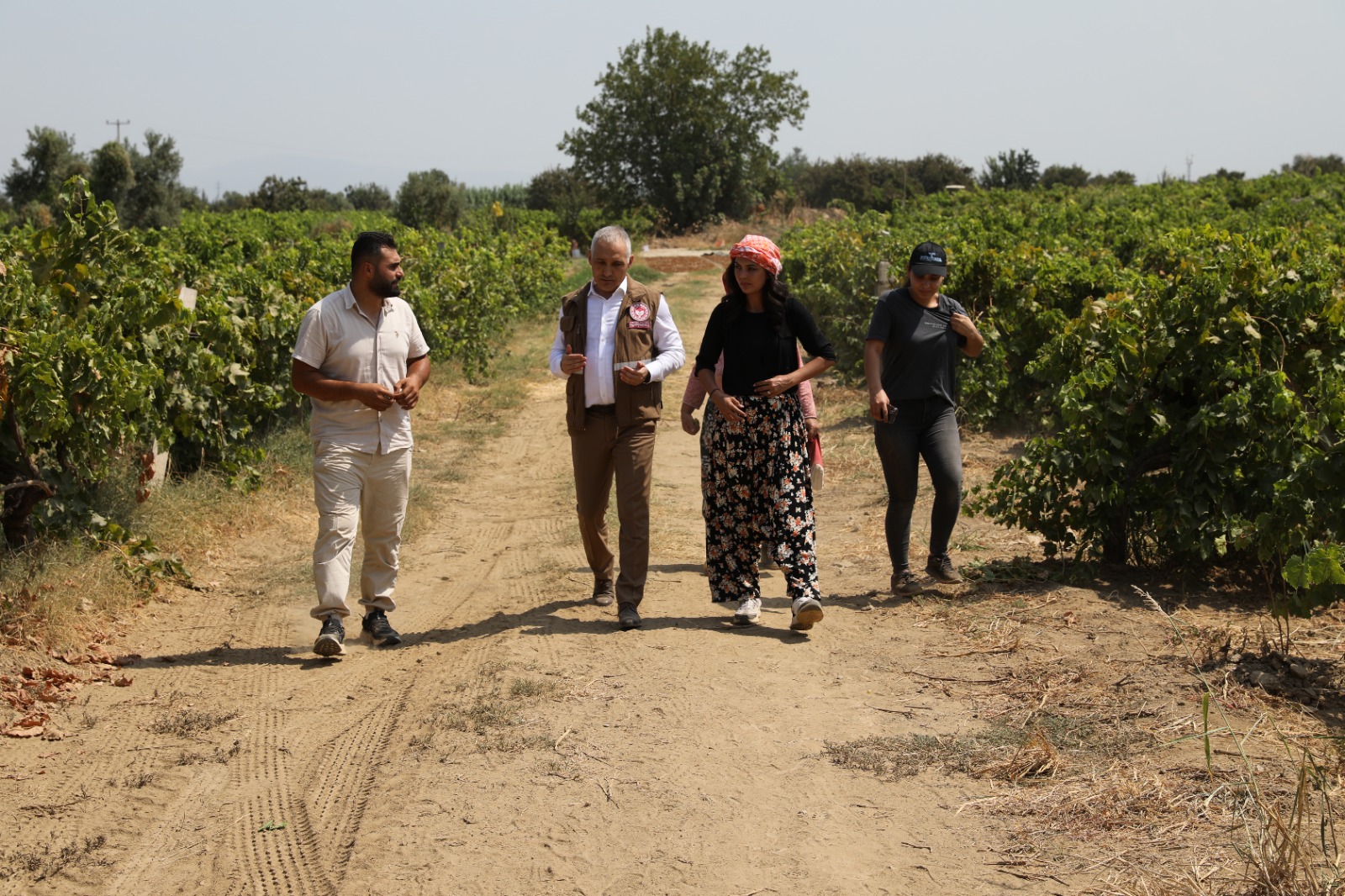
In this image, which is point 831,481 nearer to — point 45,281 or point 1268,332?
point 1268,332

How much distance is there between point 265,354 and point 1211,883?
8129 mm

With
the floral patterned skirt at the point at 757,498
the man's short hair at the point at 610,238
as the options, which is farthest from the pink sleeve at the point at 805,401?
the man's short hair at the point at 610,238

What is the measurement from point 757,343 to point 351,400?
1868 millimetres

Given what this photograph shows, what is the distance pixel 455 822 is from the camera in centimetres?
388

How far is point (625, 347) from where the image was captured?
19.0ft

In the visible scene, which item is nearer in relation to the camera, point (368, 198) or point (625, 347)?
point (625, 347)

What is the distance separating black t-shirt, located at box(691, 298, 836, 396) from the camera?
18.9 ft

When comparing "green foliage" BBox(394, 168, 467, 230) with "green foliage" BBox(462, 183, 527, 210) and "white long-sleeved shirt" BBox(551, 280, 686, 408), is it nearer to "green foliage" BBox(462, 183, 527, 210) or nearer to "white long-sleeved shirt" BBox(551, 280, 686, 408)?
"green foliage" BBox(462, 183, 527, 210)

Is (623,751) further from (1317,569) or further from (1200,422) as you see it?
(1200,422)

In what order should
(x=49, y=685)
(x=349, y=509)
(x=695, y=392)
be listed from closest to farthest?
(x=49, y=685) → (x=349, y=509) → (x=695, y=392)

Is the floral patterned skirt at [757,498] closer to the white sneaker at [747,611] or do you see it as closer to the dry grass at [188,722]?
the white sneaker at [747,611]

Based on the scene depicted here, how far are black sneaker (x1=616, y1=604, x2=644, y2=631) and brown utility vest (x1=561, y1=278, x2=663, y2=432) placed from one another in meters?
0.89

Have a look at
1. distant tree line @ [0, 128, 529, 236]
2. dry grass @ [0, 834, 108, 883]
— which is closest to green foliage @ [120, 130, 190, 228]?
distant tree line @ [0, 128, 529, 236]

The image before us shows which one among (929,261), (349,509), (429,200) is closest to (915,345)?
(929,261)
